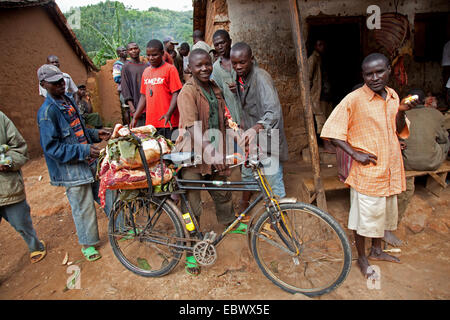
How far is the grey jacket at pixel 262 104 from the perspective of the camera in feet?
9.46

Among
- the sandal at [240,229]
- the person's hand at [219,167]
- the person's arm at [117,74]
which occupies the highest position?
the person's arm at [117,74]

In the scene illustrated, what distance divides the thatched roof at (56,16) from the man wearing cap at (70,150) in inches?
210

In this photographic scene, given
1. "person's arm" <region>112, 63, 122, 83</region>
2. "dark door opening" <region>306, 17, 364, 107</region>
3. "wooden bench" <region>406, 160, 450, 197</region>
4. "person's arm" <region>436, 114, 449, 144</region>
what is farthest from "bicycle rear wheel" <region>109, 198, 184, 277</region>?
"dark door opening" <region>306, 17, 364, 107</region>

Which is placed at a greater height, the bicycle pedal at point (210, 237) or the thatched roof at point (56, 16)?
the thatched roof at point (56, 16)

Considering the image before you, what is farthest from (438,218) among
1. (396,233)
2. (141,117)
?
(141,117)

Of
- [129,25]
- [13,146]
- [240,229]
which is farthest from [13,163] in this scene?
[129,25]

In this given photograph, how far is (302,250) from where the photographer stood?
2516 millimetres

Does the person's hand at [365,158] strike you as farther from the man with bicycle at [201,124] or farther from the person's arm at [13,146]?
the person's arm at [13,146]

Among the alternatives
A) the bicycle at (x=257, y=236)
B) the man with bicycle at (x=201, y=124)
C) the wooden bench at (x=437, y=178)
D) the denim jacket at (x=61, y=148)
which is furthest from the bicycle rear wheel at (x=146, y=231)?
the wooden bench at (x=437, y=178)

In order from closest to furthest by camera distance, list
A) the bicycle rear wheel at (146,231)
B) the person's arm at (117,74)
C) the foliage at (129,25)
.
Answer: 1. the bicycle rear wheel at (146,231)
2. the person's arm at (117,74)
3. the foliage at (129,25)

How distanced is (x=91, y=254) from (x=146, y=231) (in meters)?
0.90

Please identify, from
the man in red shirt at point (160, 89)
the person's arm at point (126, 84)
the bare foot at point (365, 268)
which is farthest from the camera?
the person's arm at point (126, 84)

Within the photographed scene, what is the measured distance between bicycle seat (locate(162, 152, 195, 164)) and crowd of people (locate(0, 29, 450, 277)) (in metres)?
0.13
